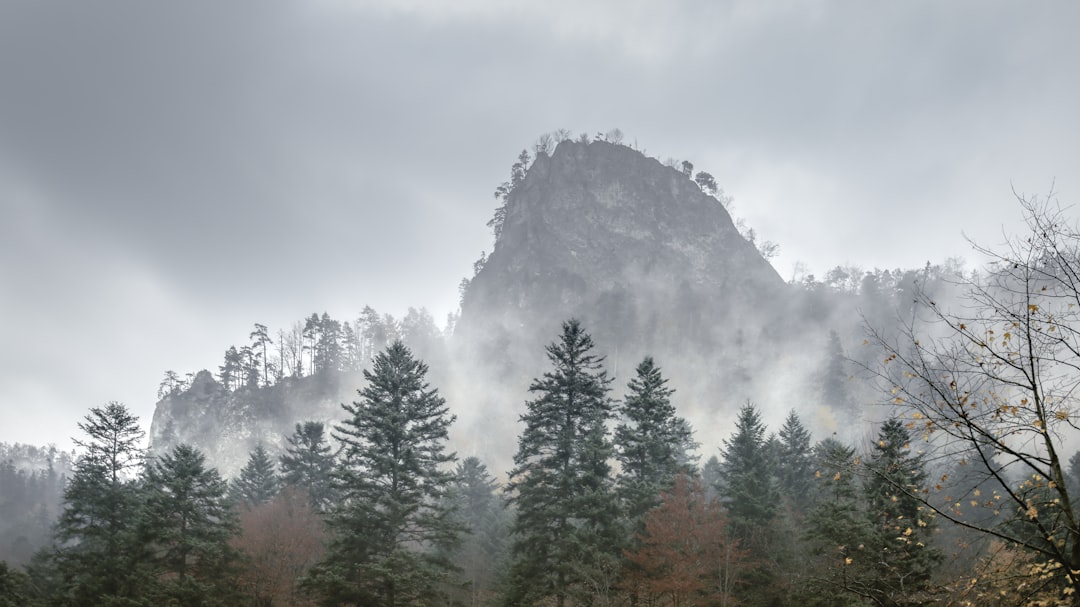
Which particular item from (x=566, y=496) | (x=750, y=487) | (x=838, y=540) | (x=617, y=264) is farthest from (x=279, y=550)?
(x=617, y=264)

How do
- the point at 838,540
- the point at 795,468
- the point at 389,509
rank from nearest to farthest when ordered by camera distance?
the point at 838,540 < the point at 389,509 < the point at 795,468

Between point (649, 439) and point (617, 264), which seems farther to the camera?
point (617, 264)

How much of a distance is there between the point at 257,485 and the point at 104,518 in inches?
891

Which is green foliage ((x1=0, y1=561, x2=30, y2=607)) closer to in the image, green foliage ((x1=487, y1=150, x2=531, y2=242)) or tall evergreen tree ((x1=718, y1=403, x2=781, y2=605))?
tall evergreen tree ((x1=718, y1=403, x2=781, y2=605))

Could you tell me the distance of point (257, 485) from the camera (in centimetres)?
5012

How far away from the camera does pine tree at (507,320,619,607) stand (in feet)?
76.4

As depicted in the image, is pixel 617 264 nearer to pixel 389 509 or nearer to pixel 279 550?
pixel 279 550

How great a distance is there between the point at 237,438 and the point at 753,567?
120951mm

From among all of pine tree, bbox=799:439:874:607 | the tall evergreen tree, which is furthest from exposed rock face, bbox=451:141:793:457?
pine tree, bbox=799:439:874:607

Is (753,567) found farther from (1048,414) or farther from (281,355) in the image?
(281,355)

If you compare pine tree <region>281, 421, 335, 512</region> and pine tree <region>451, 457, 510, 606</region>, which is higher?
pine tree <region>281, 421, 335, 512</region>

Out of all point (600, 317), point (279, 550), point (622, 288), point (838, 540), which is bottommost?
point (838, 540)

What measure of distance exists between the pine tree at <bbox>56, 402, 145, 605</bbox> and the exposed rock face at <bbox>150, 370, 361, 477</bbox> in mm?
85274

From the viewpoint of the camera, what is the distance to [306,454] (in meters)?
44.1
